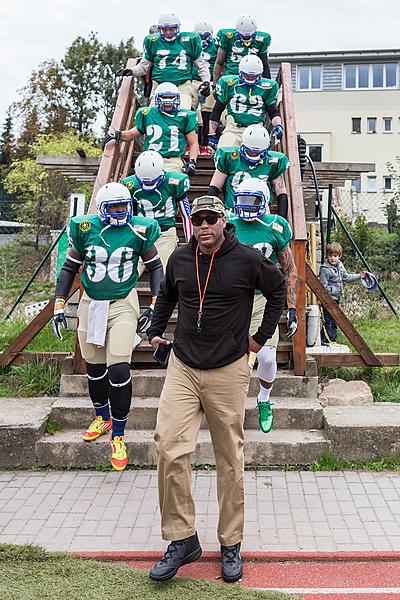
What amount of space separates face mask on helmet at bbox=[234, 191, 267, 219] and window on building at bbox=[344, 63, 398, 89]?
2731 cm

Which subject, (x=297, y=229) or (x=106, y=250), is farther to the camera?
(x=297, y=229)

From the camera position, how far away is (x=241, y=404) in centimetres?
389

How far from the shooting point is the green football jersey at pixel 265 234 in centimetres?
543

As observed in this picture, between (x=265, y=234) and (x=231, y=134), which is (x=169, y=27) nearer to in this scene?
(x=231, y=134)

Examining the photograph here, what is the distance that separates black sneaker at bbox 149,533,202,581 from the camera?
3.65 metres

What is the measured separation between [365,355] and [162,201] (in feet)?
8.25

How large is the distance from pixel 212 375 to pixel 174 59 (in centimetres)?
565

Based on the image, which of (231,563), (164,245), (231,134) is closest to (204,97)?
(231,134)

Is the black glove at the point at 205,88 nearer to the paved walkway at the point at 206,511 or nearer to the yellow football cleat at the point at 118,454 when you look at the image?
the yellow football cleat at the point at 118,454

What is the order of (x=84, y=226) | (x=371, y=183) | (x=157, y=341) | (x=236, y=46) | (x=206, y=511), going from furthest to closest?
(x=371, y=183) < (x=236, y=46) < (x=84, y=226) < (x=206, y=511) < (x=157, y=341)

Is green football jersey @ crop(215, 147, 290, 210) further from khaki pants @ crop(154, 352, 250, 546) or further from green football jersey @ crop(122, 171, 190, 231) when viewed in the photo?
khaki pants @ crop(154, 352, 250, 546)

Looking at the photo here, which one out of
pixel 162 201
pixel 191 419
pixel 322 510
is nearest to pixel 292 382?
pixel 322 510

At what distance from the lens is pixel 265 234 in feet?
17.9

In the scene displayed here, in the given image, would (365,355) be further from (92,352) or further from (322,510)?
(92,352)
